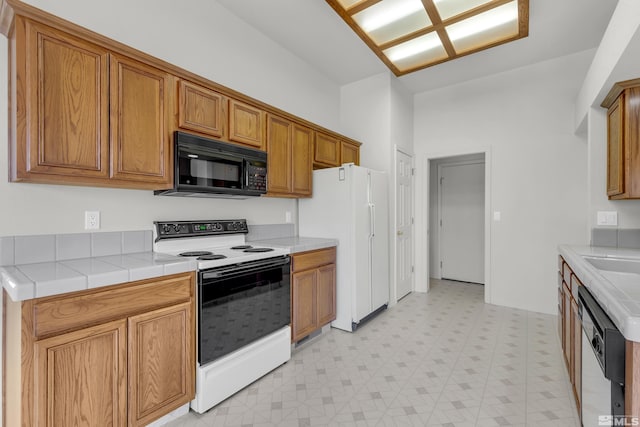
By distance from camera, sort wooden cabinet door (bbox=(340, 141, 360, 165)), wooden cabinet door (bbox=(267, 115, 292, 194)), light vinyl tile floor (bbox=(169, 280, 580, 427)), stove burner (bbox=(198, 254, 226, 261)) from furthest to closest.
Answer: wooden cabinet door (bbox=(340, 141, 360, 165)), wooden cabinet door (bbox=(267, 115, 292, 194)), stove burner (bbox=(198, 254, 226, 261)), light vinyl tile floor (bbox=(169, 280, 580, 427))

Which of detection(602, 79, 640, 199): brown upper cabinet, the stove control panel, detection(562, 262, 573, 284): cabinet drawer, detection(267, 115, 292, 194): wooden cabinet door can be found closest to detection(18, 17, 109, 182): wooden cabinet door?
the stove control panel

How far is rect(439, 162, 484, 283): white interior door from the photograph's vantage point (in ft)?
15.7

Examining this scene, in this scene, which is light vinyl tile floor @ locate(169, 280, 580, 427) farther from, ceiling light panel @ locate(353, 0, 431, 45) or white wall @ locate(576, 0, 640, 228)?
ceiling light panel @ locate(353, 0, 431, 45)

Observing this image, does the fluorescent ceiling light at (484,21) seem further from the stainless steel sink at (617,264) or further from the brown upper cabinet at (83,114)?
the brown upper cabinet at (83,114)

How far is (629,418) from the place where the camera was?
92cm

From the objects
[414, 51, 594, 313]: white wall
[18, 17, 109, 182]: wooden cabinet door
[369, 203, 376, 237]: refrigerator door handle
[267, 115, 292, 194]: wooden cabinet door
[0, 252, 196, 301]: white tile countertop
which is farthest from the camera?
[414, 51, 594, 313]: white wall

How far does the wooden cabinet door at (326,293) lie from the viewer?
2.84 m

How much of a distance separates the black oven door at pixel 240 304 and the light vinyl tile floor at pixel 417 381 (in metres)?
0.36

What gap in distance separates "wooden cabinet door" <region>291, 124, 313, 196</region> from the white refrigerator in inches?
5.5

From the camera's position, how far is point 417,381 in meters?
2.14

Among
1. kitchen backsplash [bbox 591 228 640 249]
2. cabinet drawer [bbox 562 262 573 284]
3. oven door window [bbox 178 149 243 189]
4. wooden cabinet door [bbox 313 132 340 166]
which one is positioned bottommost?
cabinet drawer [bbox 562 262 573 284]

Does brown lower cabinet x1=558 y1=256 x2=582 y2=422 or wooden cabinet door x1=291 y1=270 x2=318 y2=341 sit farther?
wooden cabinet door x1=291 y1=270 x2=318 y2=341

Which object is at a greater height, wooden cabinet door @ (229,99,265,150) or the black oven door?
wooden cabinet door @ (229,99,265,150)

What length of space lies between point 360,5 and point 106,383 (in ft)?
9.63
